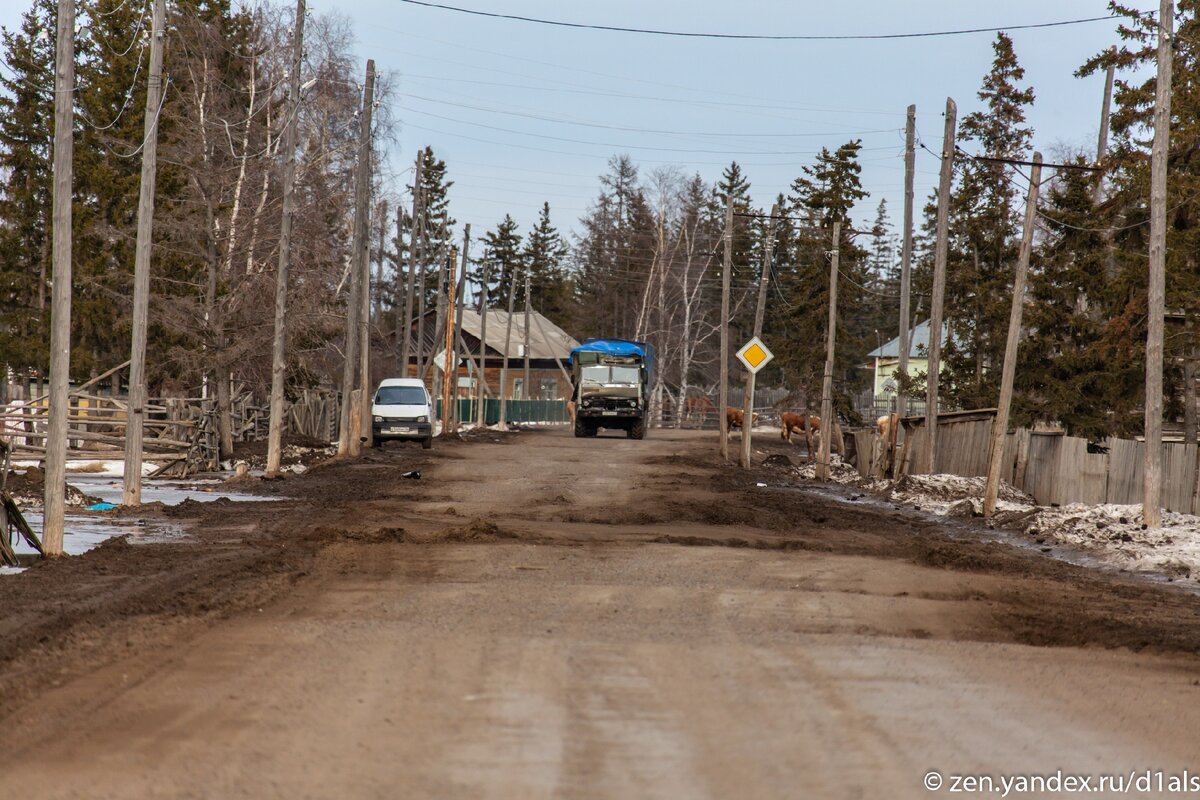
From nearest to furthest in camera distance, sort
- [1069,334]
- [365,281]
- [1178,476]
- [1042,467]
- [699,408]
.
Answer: [1178,476]
[1042,467]
[365,281]
[1069,334]
[699,408]

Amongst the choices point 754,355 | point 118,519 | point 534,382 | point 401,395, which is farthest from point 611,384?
point 534,382

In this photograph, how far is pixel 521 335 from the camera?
9769cm

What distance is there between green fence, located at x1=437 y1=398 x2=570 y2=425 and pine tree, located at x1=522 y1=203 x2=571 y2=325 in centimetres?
2929

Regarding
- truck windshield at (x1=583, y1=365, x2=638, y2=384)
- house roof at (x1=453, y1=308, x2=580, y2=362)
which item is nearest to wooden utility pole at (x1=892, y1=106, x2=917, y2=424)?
truck windshield at (x1=583, y1=365, x2=638, y2=384)

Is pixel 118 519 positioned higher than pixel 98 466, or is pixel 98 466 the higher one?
pixel 118 519

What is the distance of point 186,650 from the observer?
28.1 feet

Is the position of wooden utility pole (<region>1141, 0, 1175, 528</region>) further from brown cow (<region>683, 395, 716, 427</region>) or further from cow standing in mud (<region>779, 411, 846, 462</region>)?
brown cow (<region>683, 395, 716, 427</region>)

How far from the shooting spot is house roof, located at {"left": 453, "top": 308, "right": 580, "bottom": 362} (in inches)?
3720

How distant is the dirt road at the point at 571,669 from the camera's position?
5770 mm

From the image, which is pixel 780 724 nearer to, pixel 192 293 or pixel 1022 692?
pixel 1022 692

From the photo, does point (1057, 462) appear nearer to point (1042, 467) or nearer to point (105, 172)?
point (1042, 467)

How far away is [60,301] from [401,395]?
92.7 ft

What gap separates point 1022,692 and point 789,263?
317 ft

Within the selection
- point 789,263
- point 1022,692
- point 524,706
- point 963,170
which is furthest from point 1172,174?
point 789,263
